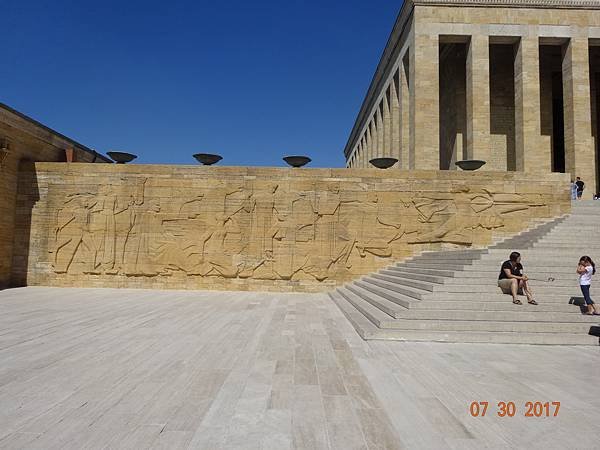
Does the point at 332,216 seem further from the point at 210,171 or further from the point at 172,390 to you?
the point at 172,390

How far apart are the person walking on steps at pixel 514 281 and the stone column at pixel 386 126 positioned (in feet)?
56.0

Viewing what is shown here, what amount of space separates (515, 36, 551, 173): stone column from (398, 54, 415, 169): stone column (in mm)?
5014

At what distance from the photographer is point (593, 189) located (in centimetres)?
1672

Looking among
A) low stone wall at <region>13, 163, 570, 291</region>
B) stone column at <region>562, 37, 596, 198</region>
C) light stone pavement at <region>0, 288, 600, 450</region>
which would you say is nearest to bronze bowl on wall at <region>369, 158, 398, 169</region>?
low stone wall at <region>13, 163, 570, 291</region>

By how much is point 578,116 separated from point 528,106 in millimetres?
2321

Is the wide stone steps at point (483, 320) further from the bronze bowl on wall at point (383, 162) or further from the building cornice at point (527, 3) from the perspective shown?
the building cornice at point (527, 3)

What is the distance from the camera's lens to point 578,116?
17.2 m

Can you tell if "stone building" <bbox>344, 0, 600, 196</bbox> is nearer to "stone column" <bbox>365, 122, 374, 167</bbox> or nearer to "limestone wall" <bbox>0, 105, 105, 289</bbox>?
"stone column" <bbox>365, 122, 374, 167</bbox>

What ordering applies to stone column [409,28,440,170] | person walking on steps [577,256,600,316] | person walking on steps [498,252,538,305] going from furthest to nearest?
stone column [409,28,440,170], person walking on steps [498,252,538,305], person walking on steps [577,256,600,316]

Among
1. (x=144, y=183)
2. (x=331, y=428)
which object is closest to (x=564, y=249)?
(x=331, y=428)

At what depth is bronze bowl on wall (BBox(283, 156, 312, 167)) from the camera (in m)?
12.7

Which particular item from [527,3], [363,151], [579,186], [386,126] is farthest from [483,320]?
[363,151]

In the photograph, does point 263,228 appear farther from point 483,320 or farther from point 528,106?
point 528,106
